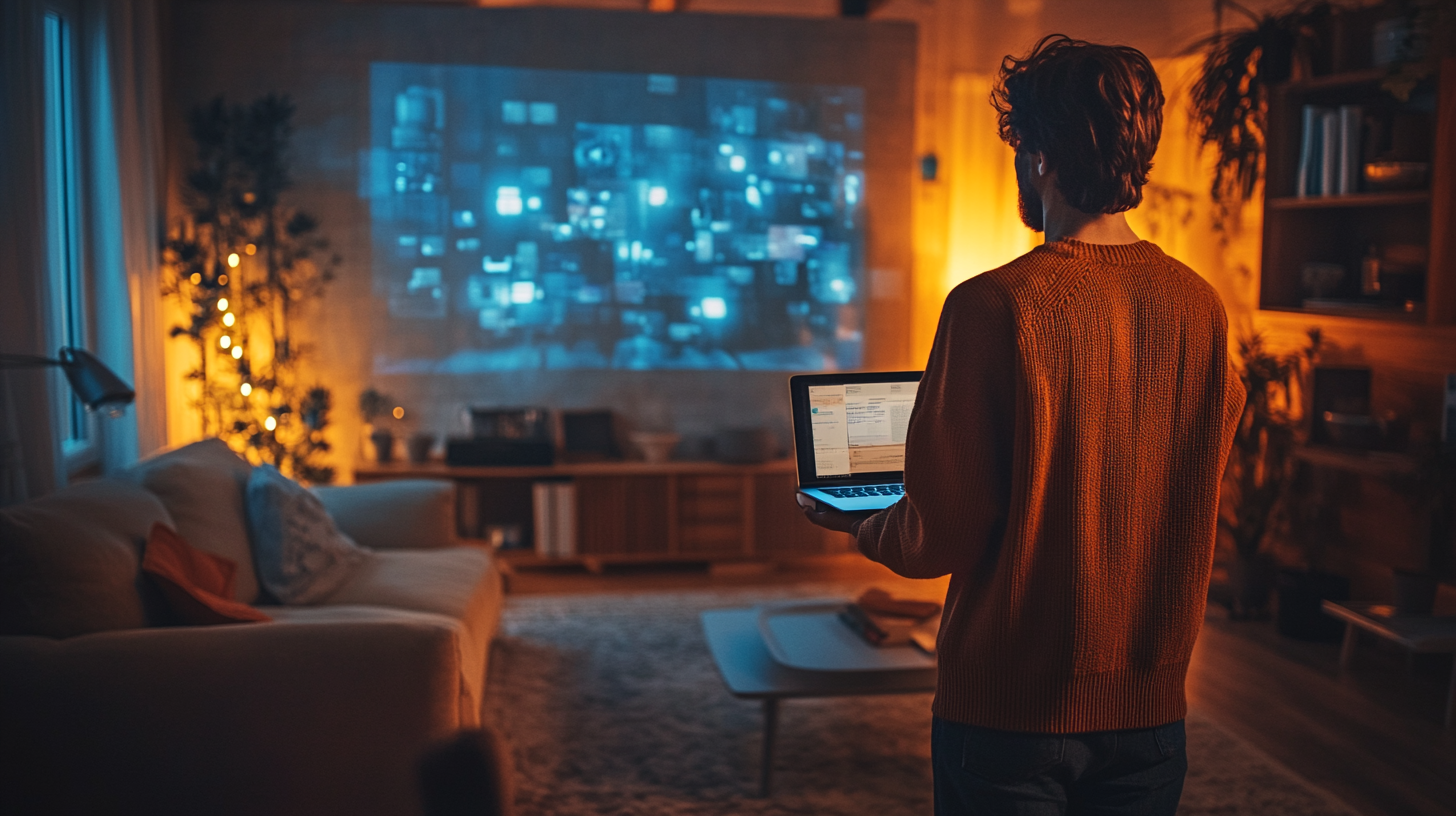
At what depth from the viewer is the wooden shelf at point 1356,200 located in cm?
388

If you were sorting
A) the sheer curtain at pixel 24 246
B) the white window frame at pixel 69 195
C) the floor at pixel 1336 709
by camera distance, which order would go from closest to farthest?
the floor at pixel 1336 709 < the sheer curtain at pixel 24 246 < the white window frame at pixel 69 195

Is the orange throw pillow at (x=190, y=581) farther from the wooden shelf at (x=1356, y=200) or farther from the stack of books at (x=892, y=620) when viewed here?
the wooden shelf at (x=1356, y=200)

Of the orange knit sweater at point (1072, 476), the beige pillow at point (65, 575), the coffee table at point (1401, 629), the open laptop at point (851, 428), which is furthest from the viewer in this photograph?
the coffee table at point (1401, 629)

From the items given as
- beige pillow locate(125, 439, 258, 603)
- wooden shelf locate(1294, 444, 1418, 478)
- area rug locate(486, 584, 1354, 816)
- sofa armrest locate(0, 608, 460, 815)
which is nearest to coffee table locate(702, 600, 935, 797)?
area rug locate(486, 584, 1354, 816)

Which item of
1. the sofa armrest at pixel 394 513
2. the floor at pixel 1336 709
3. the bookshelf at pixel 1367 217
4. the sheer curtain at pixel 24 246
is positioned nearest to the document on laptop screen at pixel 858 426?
the floor at pixel 1336 709

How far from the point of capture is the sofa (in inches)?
86.9

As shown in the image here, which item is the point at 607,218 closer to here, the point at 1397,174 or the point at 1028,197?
the point at 1397,174

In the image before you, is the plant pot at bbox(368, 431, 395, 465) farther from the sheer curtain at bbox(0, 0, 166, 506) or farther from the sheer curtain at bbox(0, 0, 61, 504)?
the sheer curtain at bbox(0, 0, 61, 504)

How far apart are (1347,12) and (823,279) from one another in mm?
2490

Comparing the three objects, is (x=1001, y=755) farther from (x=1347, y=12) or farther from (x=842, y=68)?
(x=842, y=68)

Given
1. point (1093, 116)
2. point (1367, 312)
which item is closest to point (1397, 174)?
point (1367, 312)

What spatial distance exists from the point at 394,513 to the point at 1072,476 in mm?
3135

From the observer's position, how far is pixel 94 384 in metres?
2.59

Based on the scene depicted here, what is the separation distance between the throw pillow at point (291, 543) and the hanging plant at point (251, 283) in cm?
171
